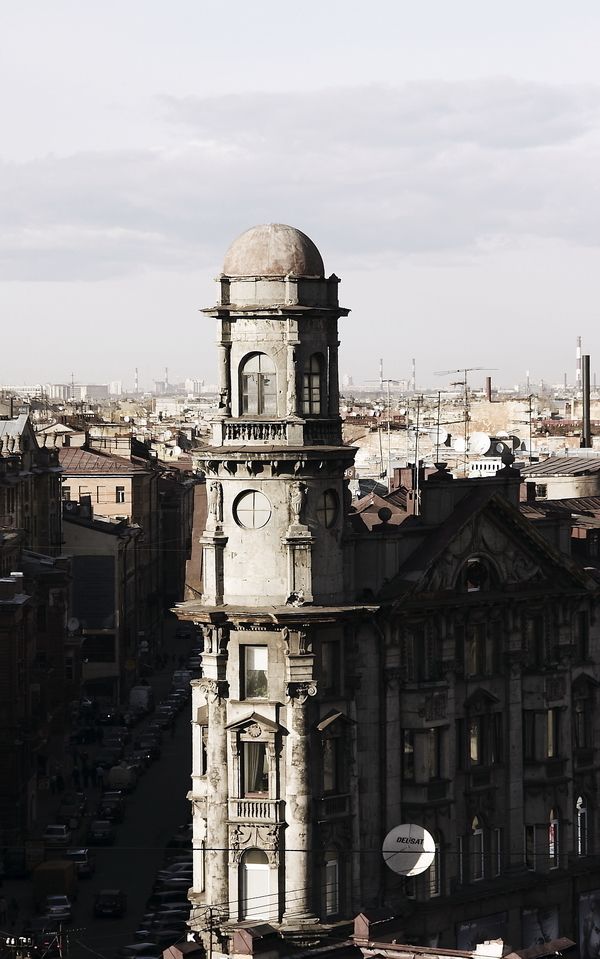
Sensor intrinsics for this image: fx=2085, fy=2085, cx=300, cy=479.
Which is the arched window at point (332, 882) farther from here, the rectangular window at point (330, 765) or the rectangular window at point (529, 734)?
the rectangular window at point (529, 734)

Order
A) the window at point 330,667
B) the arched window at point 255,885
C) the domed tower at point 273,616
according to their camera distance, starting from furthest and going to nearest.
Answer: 1. the window at point 330,667
2. the domed tower at point 273,616
3. the arched window at point 255,885

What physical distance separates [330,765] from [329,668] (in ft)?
11.5

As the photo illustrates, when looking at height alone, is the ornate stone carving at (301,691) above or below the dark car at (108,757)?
above

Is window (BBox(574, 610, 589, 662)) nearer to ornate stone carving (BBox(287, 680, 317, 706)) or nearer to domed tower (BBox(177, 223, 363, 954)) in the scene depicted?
domed tower (BBox(177, 223, 363, 954))

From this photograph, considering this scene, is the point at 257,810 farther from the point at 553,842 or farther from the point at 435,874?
the point at 553,842

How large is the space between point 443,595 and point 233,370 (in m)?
12.0

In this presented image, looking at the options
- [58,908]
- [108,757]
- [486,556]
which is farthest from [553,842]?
[108,757]

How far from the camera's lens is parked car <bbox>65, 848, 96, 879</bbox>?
101 m

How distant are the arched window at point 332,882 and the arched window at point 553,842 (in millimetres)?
11735

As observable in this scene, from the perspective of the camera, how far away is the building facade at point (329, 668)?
74.1 m

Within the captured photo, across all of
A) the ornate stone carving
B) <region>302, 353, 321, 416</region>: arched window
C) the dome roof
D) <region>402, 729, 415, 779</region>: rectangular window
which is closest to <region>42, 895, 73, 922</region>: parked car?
<region>402, 729, 415, 779</region>: rectangular window

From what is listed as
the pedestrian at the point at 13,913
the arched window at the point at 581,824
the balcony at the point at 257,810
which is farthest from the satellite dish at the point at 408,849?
the pedestrian at the point at 13,913

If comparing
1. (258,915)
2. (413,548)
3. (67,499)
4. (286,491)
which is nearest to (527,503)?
(413,548)

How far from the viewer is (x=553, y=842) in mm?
83562
